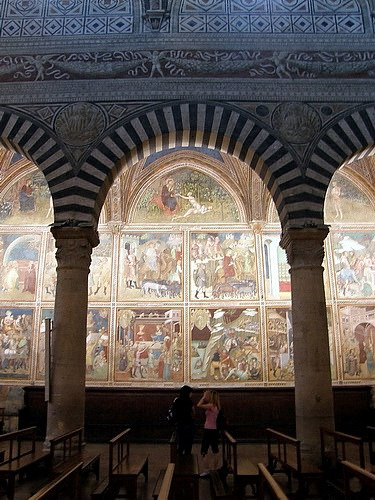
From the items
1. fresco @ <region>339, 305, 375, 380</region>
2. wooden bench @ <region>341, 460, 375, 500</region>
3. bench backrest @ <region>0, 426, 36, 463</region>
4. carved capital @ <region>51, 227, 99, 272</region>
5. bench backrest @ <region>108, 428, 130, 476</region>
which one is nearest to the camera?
wooden bench @ <region>341, 460, 375, 500</region>

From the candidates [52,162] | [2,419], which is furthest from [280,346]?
[52,162]

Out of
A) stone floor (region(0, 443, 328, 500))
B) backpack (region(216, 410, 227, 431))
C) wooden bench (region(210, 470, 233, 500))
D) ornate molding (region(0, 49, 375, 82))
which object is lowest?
stone floor (region(0, 443, 328, 500))

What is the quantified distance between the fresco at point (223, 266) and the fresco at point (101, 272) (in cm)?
274

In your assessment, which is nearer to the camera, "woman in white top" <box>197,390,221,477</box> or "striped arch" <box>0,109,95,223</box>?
"woman in white top" <box>197,390,221,477</box>

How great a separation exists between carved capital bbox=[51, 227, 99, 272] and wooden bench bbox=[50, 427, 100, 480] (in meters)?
2.91

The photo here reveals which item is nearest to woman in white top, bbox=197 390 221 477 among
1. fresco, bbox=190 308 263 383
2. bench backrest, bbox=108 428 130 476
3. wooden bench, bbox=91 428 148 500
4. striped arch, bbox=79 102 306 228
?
bench backrest, bbox=108 428 130 476

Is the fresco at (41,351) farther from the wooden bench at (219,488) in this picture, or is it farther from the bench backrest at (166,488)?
the bench backrest at (166,488)

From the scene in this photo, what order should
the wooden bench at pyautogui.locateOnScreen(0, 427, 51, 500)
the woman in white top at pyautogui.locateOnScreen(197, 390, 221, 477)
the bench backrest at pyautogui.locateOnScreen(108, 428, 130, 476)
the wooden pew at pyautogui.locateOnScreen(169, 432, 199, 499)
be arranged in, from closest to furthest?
the wooden bench at pyautogui.locateOnScreen(0, 427, 51, 500)
the wooden pew at pyautogui.locateOnScreen(169, 432, 199, 499)
the bench backrest at pyautogui.locateOnScreen(108, 428, 130, 476)
the woman in white top at pyautogui.locateOnScreen(197, 390, 221, 477)

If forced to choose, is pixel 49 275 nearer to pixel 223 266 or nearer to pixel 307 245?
pixel 223 266

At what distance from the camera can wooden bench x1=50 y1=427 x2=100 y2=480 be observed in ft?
21.7

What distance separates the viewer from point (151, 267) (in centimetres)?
1733

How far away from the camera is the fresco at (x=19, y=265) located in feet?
56.1

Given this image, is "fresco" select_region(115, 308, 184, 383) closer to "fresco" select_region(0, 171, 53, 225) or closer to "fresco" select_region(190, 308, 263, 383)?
"fresco" select_region(190, 308, 263, 383)

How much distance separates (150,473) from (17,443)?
363 cm
